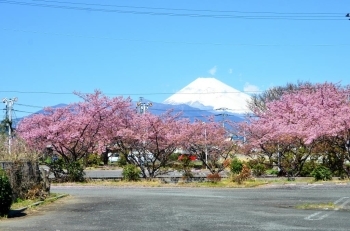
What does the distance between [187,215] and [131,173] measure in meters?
18.1

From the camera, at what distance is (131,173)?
3316 centimetres

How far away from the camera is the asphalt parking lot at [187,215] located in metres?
13.0

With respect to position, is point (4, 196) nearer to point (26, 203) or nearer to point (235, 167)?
point (26, 203)

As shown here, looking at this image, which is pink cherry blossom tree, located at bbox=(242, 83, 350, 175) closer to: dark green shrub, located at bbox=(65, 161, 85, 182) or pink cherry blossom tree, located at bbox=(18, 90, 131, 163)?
pink cherry blossom tree, located at bbox=(18, 90, 131, 163)

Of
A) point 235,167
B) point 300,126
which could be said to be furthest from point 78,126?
point 300,126

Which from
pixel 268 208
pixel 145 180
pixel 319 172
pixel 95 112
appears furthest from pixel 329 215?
pixel 95 112

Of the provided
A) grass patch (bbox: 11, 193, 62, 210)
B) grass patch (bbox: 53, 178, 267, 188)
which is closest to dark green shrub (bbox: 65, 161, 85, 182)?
grass patch (bbox: 53, 178, 267, 188)

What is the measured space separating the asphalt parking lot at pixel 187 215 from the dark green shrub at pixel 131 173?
11.4 metres

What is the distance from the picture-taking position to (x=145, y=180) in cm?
3334

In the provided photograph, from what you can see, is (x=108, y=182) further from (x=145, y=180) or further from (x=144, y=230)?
(x=144, y=230)

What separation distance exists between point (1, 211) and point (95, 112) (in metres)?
19.7

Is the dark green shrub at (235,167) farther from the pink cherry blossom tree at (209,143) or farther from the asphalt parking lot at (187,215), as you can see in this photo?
the asphalt parking lot at (187,215)

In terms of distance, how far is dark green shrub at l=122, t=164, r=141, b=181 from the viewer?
3312 centimetres

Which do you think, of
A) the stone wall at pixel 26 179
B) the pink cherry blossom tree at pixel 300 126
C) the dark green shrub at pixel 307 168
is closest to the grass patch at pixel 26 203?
the stone wall at pixel 26 179
